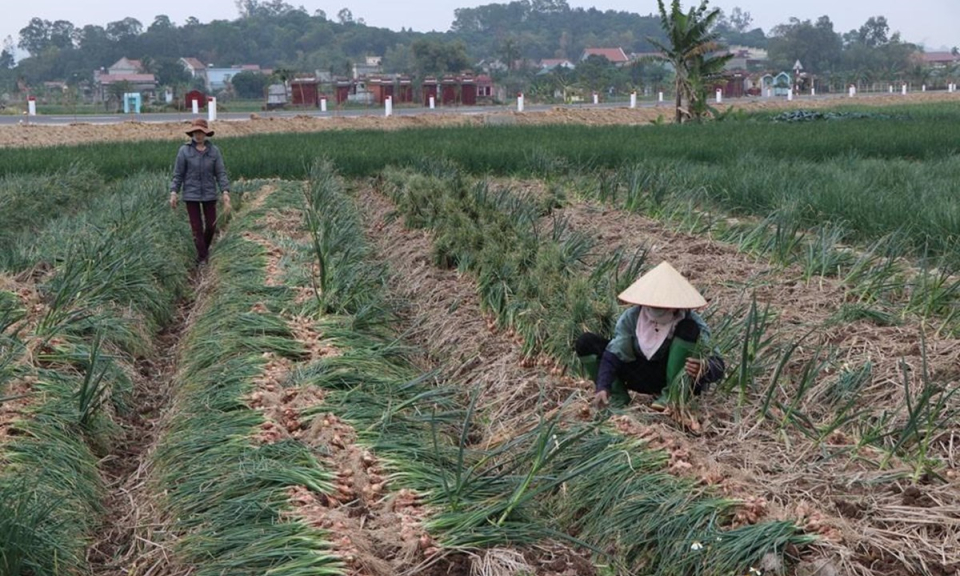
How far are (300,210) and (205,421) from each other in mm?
6843

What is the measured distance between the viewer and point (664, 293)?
5.02 metres

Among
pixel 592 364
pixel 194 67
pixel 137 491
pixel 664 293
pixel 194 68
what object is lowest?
pixel 137 491

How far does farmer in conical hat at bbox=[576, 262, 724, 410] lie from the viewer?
5.00 meters

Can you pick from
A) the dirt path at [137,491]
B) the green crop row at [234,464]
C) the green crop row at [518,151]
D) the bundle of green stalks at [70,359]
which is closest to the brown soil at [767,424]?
the green crop row at [234,464]

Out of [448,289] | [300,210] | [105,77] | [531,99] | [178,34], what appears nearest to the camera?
[448,289]

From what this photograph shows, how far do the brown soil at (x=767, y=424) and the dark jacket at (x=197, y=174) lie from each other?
1.94m

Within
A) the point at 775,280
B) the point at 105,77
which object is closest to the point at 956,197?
the point at 775,280

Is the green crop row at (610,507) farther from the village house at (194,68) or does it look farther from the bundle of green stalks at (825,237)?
the village house at (194,68)

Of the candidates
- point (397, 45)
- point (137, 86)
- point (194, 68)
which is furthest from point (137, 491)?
point (397, 45)

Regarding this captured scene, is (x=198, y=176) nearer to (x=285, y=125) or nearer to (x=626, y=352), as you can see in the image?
(x=626, y=352)

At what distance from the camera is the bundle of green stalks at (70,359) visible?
407 cm

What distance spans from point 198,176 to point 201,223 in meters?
0.42

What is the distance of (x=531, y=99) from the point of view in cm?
5903

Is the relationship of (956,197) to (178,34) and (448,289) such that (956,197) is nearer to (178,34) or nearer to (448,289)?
(448,289)
